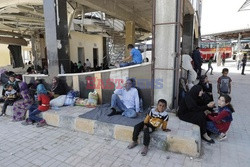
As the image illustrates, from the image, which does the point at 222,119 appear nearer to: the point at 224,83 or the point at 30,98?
the point at 224,83

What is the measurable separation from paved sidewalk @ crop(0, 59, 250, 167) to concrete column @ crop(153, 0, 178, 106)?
5.06 ft

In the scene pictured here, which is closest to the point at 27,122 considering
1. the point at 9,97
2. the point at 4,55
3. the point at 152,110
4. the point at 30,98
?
the point at 30,98

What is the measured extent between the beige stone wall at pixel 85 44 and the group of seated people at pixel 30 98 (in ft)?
23.9

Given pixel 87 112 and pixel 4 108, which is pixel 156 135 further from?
pixel 4 108

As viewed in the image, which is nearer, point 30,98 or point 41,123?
point 41,123

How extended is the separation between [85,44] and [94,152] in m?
12.5

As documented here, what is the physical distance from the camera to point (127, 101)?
15.0ft

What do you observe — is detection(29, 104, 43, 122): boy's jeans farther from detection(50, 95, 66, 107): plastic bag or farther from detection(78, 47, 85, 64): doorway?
detection(78, 47, 85, 64): doorway

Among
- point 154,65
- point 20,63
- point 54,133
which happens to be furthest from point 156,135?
point 20,63

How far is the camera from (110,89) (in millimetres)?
5309

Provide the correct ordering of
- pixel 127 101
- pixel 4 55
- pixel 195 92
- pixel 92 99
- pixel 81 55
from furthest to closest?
pixel 4 55
pixel 81 55
pixel 92 99
pixel 127 101
pixel 195 92

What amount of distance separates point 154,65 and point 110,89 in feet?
4.99

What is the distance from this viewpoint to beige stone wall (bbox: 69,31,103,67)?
43.4 ft

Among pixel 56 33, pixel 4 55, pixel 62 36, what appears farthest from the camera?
pixel 4 55
